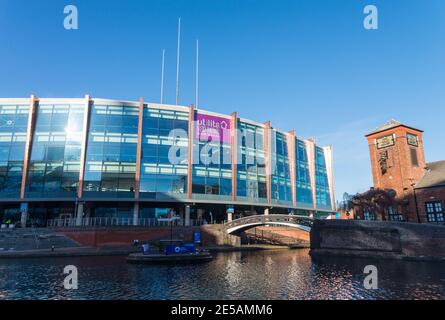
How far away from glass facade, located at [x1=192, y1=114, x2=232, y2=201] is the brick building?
81.5ft

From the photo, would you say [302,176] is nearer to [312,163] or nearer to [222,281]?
[312,163]

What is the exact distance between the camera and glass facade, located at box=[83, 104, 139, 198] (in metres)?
50.3

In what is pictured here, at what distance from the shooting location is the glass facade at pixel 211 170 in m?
55.1

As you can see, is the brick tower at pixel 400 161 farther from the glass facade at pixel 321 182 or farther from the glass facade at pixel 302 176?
the glass facade at pixel 321 182

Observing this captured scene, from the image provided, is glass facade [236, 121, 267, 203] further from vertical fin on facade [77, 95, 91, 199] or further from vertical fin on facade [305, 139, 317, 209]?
vertical fin on facade [77, 95, 91, 199]

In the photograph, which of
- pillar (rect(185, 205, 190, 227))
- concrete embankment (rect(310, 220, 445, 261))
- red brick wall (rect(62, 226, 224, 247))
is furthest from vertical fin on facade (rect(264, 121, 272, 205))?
concrete embankment (rect(310, 220, 445, 261))

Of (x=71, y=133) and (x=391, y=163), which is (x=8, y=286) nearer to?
(x=71, y=133)

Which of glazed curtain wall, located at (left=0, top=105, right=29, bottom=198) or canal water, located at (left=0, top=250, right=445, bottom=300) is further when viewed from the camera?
glazed curtain wall, located at (left=0, top=105, right=29, bottom=198)

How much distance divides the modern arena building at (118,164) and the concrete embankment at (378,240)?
19473mm

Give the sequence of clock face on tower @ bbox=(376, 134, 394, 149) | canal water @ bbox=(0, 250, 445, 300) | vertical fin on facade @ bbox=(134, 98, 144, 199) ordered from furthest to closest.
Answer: vertical fin on facade @ bbox=(134, 98, 144, 199) → clock face on tower @ bbox=(376, 134, 394, 149) → canal water @ bbox=(0, 250, 445, 300)

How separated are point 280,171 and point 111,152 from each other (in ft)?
116
